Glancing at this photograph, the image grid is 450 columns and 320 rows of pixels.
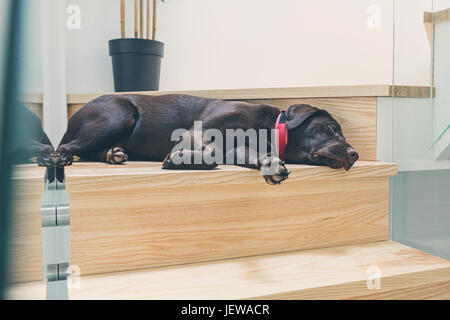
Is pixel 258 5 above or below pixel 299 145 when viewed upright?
above

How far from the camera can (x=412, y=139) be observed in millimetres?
1217

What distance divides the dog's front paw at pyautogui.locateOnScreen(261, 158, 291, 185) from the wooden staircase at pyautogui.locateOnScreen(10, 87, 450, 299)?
3 cm

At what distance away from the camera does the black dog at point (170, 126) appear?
122 centimetres

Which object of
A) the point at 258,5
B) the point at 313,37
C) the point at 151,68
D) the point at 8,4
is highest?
the point at 258,5

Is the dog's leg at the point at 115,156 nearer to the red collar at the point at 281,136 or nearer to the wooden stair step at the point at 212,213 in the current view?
the wooden stair step at the point at 212,213

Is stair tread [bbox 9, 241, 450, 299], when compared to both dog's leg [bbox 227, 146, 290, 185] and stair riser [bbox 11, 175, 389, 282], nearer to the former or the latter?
stair riser [bbox 11, 175, 389, 282]

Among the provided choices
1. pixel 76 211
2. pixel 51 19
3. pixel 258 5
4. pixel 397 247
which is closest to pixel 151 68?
pixel 258 5

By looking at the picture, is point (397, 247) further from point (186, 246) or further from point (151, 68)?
point (151, 68)

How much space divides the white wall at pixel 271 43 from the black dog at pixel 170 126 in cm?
74

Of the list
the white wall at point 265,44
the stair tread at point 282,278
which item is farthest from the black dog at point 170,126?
the white wall at point 265,44

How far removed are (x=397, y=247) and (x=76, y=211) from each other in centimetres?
88

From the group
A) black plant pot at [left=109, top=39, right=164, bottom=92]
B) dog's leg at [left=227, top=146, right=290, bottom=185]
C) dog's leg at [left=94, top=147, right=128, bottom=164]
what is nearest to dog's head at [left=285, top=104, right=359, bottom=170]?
dog's leg at [left=227, top=146, right=290, bottom=185]

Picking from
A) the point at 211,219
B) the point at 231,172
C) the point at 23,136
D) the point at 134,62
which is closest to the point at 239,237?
the point at 211,219

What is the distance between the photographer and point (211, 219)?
1029 millimetres
